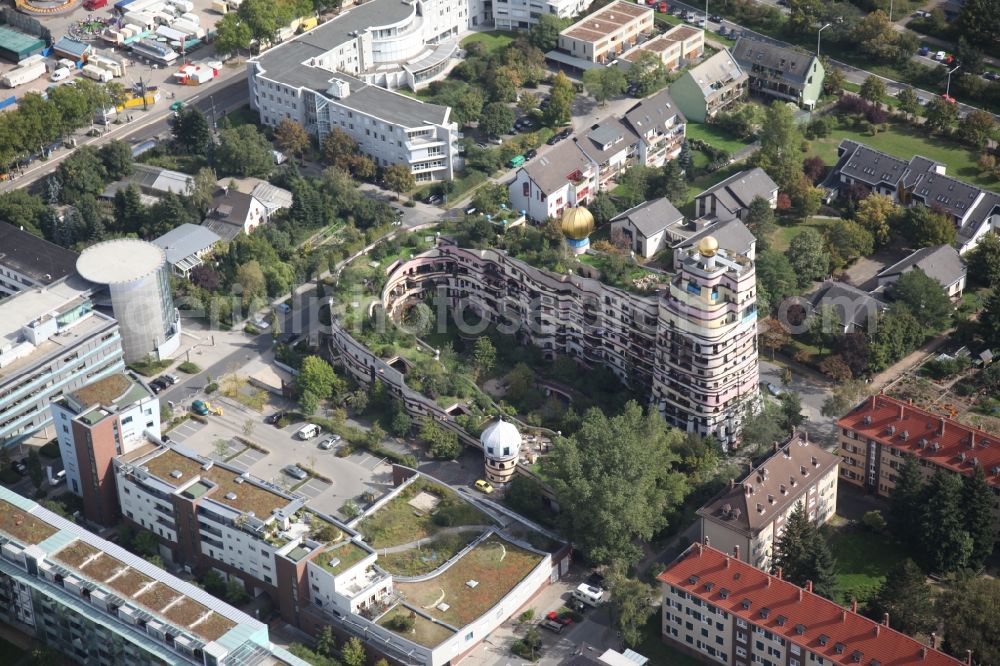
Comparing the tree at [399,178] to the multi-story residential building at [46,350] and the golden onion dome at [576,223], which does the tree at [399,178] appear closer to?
the golden onion dome at [576,223]

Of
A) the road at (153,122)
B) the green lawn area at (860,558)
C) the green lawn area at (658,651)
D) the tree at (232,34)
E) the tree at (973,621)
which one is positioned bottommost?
the green lawn area at (658,651)

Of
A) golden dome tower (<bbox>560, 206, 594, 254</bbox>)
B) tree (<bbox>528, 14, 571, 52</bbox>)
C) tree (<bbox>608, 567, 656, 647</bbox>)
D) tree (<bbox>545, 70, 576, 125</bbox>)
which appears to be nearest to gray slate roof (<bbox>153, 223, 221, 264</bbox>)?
golden dome tower (<bbox>560, 206, 594, 254</bbox>)

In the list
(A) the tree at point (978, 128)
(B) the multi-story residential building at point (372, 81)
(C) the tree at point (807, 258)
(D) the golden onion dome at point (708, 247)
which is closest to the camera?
(D) the golden onion dome at point (708, 247)

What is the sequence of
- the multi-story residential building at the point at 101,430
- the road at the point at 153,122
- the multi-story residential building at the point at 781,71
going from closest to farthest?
the multi-story residential building at the point at 101,430 < the road at the point at 153,122 < the multi-story residential building at the point at 781,71

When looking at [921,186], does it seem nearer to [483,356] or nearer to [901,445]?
[901,445]

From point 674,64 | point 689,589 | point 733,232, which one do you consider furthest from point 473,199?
point 689,589

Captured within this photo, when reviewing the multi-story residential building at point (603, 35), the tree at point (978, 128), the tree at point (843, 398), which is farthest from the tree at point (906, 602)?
the multi-story residential building at point (603, 35)
